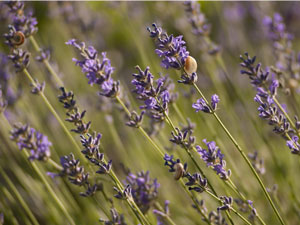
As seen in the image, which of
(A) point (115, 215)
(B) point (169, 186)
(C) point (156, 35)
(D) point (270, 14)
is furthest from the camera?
(D) point (270, 14)

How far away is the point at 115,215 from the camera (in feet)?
5.10

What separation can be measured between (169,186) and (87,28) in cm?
148

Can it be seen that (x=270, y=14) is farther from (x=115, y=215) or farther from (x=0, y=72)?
(x=115, y=215)

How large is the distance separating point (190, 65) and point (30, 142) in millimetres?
862

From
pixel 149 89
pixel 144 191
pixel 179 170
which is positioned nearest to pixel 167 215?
pixel 144 191

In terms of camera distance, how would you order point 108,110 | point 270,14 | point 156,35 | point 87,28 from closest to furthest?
point 156,35, point 108,110, point 87,28, point 270,14

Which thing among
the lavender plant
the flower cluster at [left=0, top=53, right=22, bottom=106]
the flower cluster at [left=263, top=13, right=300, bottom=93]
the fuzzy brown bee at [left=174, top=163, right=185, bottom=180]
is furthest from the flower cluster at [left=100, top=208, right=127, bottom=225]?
the flower cluster at [left=263, top=13, right=300, bottom=93]

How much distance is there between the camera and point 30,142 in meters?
1.78

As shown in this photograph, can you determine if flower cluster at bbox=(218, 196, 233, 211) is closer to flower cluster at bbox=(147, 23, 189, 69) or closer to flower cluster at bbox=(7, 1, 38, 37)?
flower cluster at bbox=(147, 23, 189, 69)

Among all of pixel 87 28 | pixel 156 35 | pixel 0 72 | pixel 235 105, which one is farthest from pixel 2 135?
pixel 235 105

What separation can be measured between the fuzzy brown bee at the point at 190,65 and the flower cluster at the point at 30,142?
31.4 inches

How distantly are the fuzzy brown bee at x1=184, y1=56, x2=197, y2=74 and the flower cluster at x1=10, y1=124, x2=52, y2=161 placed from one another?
2.62 feet

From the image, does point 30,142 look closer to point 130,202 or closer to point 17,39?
point 17,39

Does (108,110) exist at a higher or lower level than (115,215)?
higher
